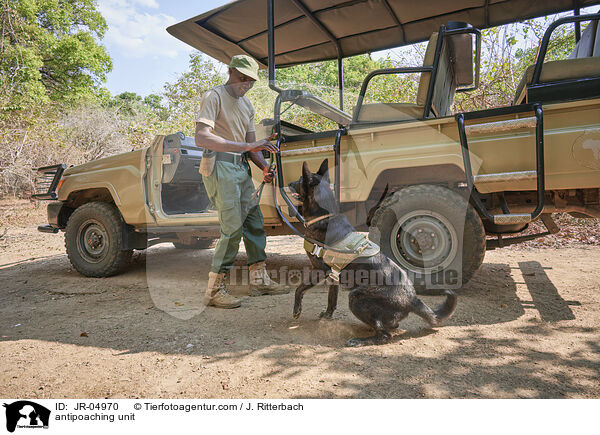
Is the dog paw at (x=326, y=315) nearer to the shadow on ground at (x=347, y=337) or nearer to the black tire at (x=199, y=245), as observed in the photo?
the shadow on ground at (x=347, y=337)

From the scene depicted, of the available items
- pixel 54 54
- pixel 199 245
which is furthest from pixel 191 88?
pixel 199 245

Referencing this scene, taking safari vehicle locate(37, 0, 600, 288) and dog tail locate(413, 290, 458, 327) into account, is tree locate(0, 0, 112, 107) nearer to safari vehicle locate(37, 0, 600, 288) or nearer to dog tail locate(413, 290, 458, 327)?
safari vehicle locate(37, 0, 600, 288)

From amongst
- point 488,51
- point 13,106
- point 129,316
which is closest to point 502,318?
point 129,316

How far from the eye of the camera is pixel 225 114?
299 centimetres

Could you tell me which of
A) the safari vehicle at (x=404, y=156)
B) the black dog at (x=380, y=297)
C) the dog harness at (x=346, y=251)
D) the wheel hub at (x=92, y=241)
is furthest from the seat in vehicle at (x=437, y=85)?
the wheel hub at (x=92, y=241)

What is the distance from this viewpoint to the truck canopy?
12.8 feet

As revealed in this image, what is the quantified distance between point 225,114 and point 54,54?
1739cm

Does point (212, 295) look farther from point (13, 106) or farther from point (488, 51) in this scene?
point (13, 106)

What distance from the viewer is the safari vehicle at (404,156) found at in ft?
8.58

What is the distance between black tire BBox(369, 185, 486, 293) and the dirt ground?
0.29 metres

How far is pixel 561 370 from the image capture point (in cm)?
183

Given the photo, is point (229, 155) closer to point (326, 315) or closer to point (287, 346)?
point (326, 315)

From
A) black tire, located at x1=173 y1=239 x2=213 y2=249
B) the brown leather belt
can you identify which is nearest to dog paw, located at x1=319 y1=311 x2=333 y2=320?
the brown leather belt
